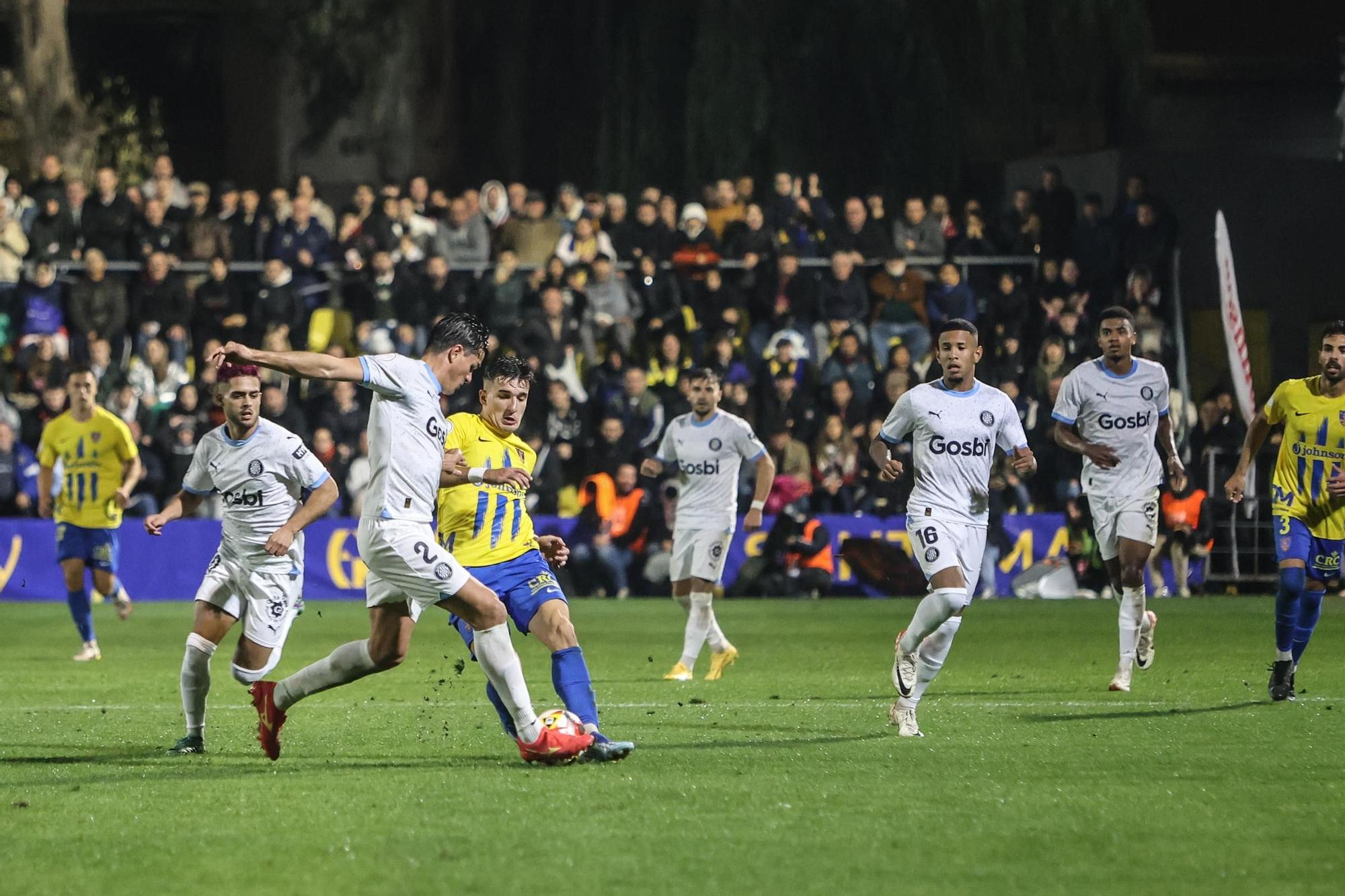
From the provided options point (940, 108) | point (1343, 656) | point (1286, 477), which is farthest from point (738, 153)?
point (1286, 477)

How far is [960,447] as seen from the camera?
33.7 ft

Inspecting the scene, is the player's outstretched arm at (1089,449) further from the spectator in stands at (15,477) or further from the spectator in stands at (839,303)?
the spectator in stands at (15,477)

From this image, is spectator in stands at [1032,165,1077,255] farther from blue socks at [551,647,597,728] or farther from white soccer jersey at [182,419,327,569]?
blue socks at [551,647,597,728]

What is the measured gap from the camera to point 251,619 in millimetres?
9773

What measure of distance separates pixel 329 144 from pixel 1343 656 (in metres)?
19.2

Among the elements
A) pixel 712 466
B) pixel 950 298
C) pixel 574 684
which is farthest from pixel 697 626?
pixel 950 298

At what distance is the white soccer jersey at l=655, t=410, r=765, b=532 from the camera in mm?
14234

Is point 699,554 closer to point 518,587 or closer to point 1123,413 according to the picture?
point 1123,413

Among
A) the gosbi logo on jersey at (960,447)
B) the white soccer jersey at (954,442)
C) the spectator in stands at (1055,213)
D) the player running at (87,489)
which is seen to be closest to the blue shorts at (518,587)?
the white soccer jersey at (954,442)

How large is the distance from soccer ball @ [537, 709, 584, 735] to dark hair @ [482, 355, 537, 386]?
1687mm

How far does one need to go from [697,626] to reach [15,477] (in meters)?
10.7

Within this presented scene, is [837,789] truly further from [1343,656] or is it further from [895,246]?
[895,246]

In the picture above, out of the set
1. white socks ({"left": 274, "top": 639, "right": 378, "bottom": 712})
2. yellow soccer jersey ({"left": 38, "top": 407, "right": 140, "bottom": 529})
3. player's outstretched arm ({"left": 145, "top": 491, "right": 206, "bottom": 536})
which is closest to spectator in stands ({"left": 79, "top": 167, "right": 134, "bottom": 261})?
yellow soccer jersey ({"left": 38, "top": 407, "right": 140, "bottom": 529})

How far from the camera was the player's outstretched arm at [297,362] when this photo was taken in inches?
307
